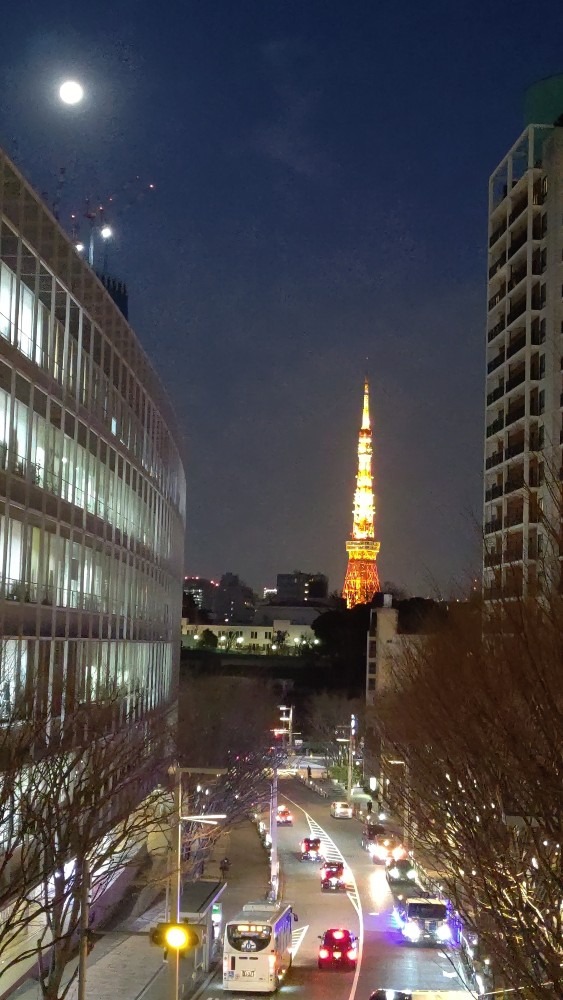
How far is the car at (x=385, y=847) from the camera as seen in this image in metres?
46.0

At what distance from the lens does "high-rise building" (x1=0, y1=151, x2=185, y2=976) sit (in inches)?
722

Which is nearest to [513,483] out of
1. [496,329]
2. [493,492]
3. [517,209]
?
[493,492]

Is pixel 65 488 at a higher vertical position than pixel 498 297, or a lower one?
lower

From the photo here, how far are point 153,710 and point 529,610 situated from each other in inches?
941

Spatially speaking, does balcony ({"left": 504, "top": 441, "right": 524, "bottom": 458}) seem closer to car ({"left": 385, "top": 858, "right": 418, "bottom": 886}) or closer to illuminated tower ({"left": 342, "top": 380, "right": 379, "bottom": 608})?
car ({"left": 385, "top": 858, "right": 418, "bottom": 886})

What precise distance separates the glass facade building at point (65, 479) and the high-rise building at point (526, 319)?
608 inches

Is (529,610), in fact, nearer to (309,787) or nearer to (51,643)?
→ (51,643)

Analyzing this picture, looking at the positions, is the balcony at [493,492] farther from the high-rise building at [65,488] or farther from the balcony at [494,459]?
the high-rise building at [65,488]

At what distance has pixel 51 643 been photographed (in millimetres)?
21328

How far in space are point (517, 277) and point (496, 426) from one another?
658 cm

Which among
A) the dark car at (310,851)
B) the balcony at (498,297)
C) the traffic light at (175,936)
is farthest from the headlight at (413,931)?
the balcony at (498,297)

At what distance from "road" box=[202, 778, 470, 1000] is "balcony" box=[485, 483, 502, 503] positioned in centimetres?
1647

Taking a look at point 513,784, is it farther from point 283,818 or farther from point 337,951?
point 283,818

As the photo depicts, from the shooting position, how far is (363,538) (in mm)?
165875
